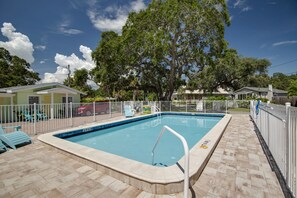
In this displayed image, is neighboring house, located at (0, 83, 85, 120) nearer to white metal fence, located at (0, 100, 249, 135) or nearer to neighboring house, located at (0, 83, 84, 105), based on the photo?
neighboring house, located at (0, 83, 84, 105)

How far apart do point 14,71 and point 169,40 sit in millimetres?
29570

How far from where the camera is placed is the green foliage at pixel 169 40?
45.9 ft

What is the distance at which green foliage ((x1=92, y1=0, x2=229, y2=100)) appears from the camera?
14.0m

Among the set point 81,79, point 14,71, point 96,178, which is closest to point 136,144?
point 96,178

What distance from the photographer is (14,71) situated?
26.7m

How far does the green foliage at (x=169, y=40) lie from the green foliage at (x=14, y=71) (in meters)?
17.5

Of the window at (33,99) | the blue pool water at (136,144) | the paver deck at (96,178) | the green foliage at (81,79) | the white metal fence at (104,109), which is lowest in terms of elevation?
the blue pool water at (136,144)

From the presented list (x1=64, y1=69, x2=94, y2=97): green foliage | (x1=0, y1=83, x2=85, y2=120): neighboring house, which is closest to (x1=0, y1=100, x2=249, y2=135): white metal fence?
(x1=0, y1=83, x2=85, y2=120): neighboring house

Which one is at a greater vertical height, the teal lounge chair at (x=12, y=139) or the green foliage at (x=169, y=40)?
the green foliage at (x=169, y=40)

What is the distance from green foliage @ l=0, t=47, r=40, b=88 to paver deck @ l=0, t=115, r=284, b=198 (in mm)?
28685

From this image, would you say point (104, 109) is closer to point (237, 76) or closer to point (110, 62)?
Result: point (110, 62)

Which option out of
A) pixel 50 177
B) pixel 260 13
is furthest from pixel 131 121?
pixel 260 13

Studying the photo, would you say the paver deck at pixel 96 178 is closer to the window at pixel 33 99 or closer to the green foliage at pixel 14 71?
the window at pixel 33 99

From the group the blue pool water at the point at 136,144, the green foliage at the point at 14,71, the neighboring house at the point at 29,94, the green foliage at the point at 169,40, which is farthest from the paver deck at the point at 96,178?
the green foliage at the point at 14,71
